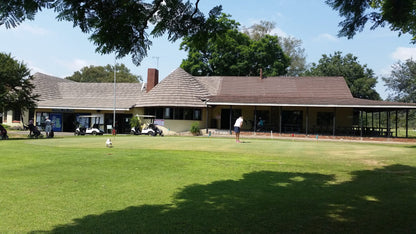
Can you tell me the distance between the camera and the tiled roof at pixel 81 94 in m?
33.6

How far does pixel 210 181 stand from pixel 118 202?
2.50 metres

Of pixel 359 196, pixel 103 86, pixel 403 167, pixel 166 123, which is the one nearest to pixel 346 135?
pixel 166 123

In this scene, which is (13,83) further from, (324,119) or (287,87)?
(324,119)

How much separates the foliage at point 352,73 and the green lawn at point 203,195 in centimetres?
3803

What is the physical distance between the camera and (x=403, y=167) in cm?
954

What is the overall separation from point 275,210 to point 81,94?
120ft

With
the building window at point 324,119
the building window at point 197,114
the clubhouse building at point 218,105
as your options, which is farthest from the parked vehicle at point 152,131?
the building window at point 324,119

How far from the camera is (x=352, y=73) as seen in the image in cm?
4603

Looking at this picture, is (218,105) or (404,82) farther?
(404,82)

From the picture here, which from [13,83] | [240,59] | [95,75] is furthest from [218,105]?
[95,75]

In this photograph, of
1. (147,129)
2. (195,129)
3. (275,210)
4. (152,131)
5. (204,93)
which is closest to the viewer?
(275,210)

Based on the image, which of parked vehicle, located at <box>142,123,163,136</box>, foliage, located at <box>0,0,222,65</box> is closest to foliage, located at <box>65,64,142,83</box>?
parked vehicle, located at <box>142,123,163,136</box>

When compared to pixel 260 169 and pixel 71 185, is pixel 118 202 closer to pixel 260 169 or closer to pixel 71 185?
pixel 71 185

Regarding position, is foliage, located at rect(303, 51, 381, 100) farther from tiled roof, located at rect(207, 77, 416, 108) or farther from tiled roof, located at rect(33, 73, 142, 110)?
tiled roof, located at rect(33, 73, 142, 110)
